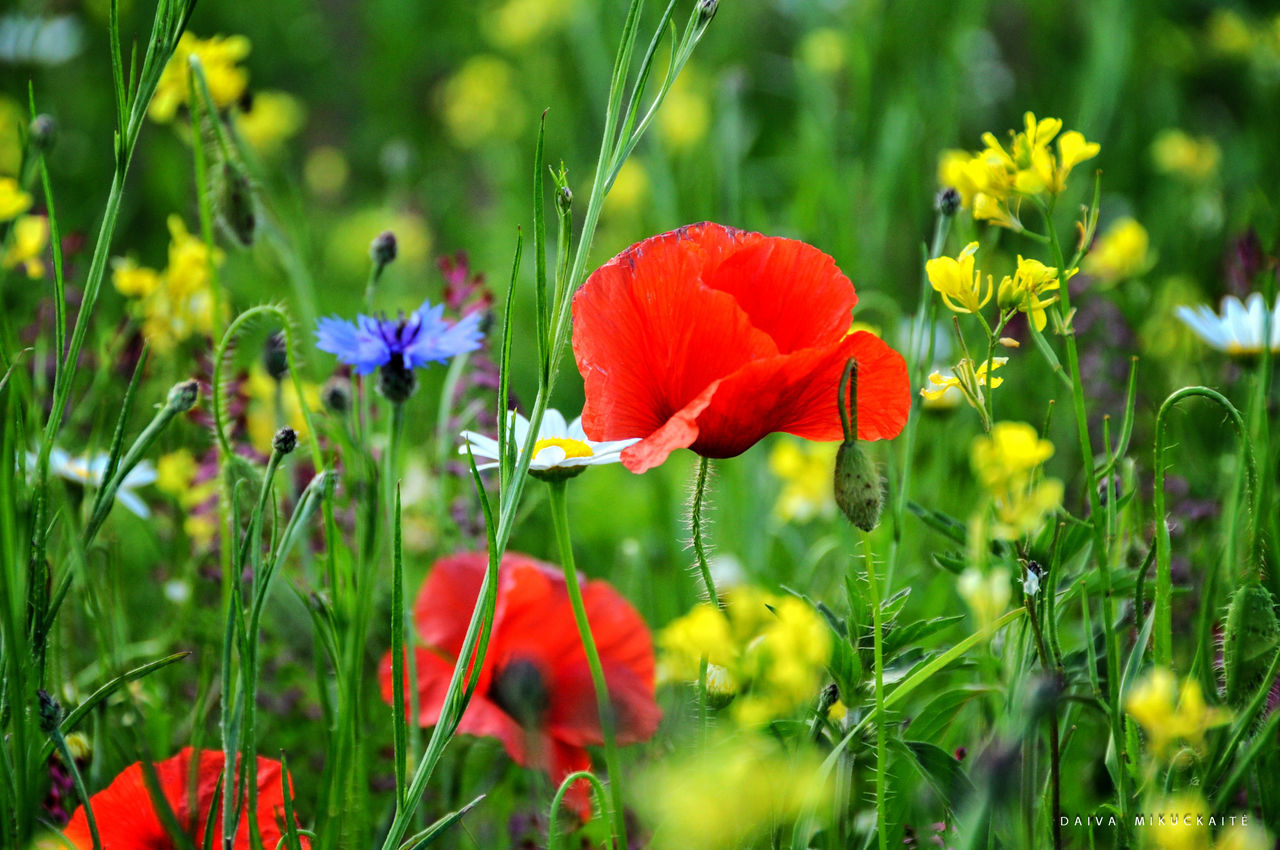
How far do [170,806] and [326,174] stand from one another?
79.4 inches

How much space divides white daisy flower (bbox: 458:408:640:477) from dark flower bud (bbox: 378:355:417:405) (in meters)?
0.04

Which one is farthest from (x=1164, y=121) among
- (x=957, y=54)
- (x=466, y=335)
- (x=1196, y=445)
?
(x=466, y=335)

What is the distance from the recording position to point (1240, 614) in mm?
576

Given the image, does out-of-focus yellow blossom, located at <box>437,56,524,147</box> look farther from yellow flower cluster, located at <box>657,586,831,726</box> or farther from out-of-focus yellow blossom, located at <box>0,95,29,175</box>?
yellow flower cluster, located at <box>657,586,831,726</box>

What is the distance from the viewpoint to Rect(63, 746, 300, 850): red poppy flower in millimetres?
606

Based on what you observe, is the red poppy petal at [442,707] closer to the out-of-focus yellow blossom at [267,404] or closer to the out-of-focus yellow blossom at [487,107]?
the out-of-focus yellow blossom at [267,404]

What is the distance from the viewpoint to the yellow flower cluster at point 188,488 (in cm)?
93

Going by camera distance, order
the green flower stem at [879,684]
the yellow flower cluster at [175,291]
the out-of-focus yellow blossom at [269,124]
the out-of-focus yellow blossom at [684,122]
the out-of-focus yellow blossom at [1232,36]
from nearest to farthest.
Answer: the green flower stem at [879,684], the yellow flower cluster at [175,291], the out-of-focus yellow blossom at [684,122], the out-of-focus yellow blossom at [269,124], the out-of-focus yellow blossom at [1232,36]

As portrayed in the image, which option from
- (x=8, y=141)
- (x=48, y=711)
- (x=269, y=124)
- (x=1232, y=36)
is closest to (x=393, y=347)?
(x=48, y=711)

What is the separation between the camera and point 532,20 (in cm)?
233

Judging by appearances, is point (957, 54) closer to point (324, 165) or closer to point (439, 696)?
point (324, 165)

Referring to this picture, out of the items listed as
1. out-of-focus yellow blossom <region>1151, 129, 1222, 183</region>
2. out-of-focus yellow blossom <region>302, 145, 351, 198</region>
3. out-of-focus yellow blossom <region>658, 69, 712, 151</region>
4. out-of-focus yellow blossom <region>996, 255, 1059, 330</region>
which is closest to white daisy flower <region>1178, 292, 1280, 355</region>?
out-of-focus yellow blossom <region>996, 255, 1059, 330</region>

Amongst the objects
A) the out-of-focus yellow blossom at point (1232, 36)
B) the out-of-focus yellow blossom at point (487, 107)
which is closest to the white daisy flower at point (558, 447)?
the out-of-focus yellow blossom at point (487, 107)

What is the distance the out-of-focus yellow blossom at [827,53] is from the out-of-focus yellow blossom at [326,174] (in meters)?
1.04
